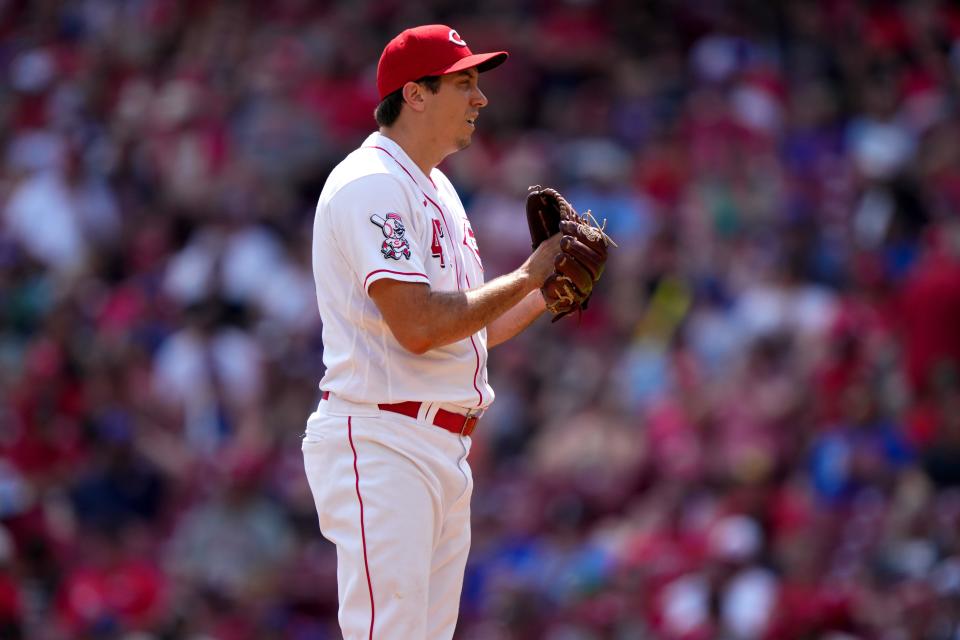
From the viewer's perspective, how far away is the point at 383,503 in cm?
420

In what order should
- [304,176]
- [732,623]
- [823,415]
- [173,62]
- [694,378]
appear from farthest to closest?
[173,62] → [304,176] → [694,378] → [823,415] → [732,623]

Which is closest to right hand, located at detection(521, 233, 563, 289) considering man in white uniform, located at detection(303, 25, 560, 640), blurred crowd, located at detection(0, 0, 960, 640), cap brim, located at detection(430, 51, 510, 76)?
man in white uniform, located at detection(303, 25, 560, 640)

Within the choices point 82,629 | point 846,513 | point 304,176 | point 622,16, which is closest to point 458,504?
point 846,513

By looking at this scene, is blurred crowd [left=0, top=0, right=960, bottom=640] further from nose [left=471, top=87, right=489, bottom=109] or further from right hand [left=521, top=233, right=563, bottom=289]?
nose [left=471, top=87, right=489, bottom=109]

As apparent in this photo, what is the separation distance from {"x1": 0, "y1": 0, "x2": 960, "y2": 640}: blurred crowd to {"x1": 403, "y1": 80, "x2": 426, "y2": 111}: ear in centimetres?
380

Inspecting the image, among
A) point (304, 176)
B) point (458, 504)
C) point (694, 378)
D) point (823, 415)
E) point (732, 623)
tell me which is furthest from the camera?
point (304, 176)

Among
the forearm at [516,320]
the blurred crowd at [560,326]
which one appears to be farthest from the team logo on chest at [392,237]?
the blurred crowd at [560,326]

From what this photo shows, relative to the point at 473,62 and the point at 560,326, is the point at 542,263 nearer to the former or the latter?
the point at 473,62

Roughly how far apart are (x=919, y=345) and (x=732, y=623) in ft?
6.78

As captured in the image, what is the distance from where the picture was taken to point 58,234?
11.6 m

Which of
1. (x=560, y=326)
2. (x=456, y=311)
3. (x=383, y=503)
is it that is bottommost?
(x=560, y=326)

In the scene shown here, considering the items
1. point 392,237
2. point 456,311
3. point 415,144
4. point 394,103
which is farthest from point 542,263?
point 394,103

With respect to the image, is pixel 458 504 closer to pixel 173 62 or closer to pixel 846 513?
pixel 846 513

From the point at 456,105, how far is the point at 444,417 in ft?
2.87
